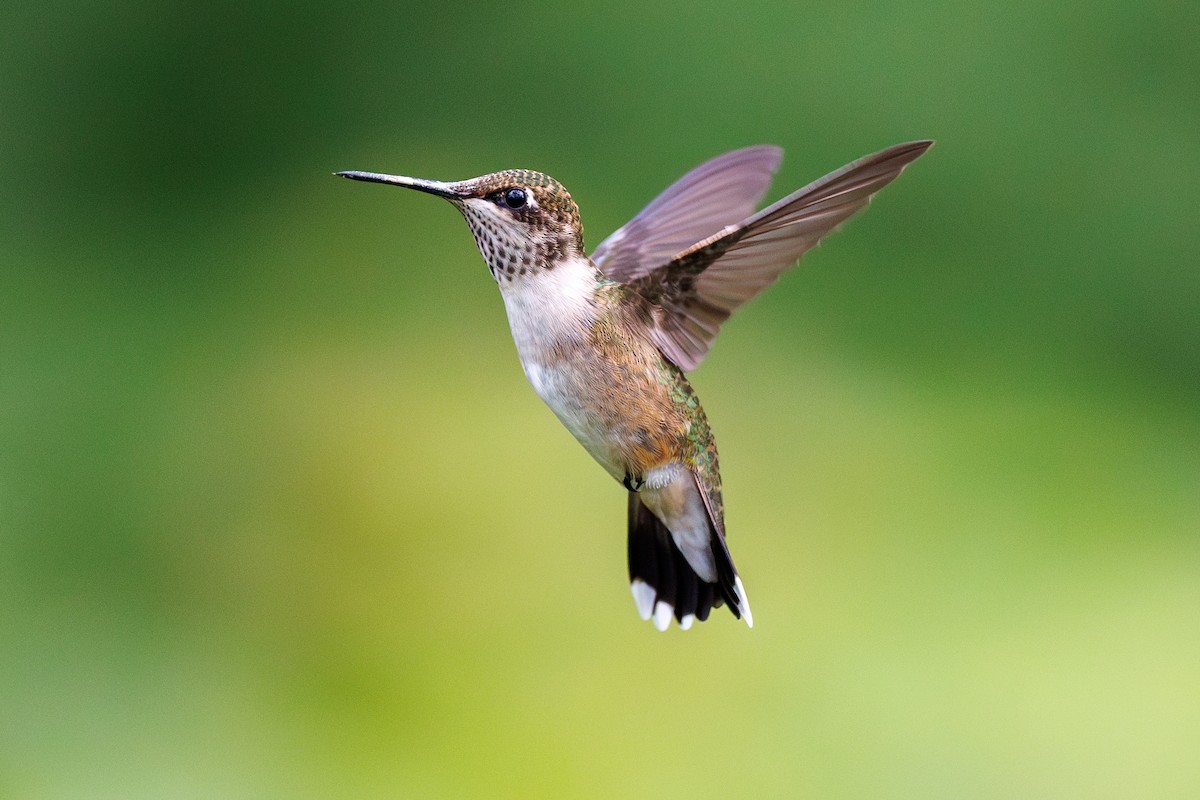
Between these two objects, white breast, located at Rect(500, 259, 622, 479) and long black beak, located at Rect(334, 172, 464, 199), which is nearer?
long black beak, located at Rect(334, 172, 464, 199)

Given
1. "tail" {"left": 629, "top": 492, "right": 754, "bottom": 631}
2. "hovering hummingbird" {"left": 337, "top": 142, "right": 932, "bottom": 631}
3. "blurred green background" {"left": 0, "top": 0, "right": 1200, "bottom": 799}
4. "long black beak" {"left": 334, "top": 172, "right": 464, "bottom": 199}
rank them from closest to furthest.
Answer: "long black beak" {"left": 334, "top": 172, "right": 464, "bottom": 199}, "hovering hummingbird" {"left": 337, "top": 142, "right": 932, "bottom": 631}, "tail" {"left": 629, "top": 492, "right": 754, "bottom": 631}, "blurred green background" {"left": 0, "top": 0, "right": 1200, "bottom": 799}

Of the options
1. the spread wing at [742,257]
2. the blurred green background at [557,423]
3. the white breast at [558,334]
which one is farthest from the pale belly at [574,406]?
the blurred green background at [557,423]

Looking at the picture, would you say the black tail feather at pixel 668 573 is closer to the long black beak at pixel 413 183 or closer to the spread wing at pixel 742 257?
the spread wing at pixel 742 257

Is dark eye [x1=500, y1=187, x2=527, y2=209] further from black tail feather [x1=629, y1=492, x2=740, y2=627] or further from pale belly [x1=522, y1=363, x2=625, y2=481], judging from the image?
black tail feather [x1=629, y1=492, x2=740, y2=627]

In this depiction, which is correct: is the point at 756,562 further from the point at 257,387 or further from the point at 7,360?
the point at 7,360

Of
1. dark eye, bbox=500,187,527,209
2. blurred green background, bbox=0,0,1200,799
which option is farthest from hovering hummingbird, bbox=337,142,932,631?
blurred green background, bbox=0,0,1200,799

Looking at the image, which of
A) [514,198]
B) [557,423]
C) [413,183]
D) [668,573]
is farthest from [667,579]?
[557,423]
